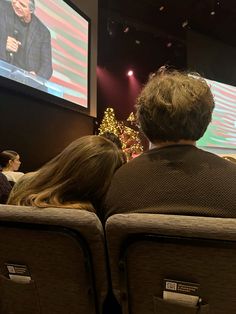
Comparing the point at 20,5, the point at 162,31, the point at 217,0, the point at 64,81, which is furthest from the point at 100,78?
the point at 20,5

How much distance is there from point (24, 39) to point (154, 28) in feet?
16.1

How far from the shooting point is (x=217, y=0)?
632 centimetres

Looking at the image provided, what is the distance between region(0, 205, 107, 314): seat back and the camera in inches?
35.1

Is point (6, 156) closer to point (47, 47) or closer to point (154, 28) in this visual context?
point (47, 47)

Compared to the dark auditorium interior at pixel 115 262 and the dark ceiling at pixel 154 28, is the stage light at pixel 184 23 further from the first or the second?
the dark auditorium interior at pixel 115 262

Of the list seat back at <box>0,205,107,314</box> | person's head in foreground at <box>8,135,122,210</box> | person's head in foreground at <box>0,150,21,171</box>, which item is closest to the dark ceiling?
person's head in foreground at <box>0,150,21,171</box>

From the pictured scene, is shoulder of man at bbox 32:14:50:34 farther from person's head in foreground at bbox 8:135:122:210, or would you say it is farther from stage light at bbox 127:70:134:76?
stage light at bbox 127:70:134:76

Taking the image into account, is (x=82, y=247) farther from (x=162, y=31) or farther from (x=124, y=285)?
(x=162, y=31)

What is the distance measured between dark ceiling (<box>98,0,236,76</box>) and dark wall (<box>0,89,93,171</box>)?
3271mm

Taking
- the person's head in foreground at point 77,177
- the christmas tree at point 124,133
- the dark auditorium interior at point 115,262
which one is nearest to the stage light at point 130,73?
the christmas tree at point 124,133

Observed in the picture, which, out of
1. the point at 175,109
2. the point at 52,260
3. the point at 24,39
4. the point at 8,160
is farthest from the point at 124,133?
the point at 52,260

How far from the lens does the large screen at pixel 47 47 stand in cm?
351

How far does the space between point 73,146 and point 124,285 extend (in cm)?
46

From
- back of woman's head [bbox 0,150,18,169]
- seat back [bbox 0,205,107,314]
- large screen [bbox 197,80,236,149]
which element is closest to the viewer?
seat back [bbox 0,205,107,314]
